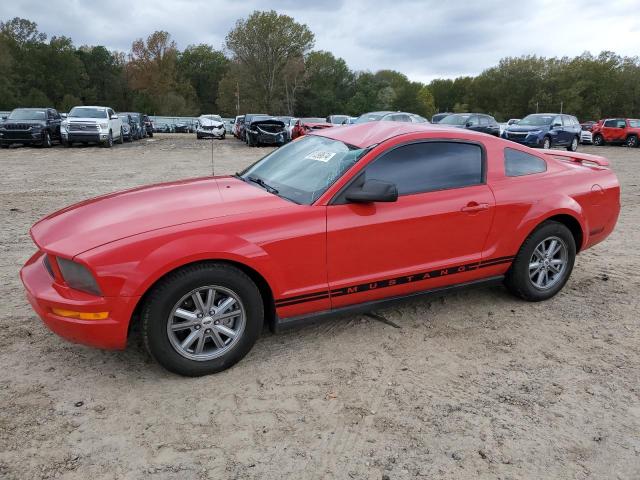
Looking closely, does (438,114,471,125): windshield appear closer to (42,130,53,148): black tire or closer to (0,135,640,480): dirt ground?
(42,130,53,148): black tire

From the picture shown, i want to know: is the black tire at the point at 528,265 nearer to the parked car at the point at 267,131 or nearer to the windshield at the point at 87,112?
the parked car at the point at 267,131

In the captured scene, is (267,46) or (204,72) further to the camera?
(204,72)

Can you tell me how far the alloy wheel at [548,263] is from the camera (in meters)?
Answer: 4.26

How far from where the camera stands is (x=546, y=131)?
826 inches

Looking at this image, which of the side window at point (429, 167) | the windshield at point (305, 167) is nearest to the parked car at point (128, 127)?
the windshield at point (305, 167)

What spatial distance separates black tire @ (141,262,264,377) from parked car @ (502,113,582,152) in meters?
20.2

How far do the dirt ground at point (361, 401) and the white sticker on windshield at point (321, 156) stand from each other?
1.30 m

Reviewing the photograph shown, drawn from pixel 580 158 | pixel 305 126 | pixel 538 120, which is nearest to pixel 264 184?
pixel 580 158

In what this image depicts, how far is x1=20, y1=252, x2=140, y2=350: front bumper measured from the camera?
9.23ft

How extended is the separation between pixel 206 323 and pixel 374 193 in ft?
4.43

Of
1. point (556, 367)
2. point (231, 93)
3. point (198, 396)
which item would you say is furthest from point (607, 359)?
point (231, 93)

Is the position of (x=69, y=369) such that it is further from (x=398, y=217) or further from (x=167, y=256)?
(x=398, y=217)

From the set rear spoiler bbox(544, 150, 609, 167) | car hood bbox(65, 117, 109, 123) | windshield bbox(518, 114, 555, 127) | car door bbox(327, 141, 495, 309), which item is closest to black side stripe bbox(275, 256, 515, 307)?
car door bbox(327, 141, 495, 309)

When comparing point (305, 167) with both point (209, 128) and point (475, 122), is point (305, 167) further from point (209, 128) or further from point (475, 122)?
point (209, 128)
